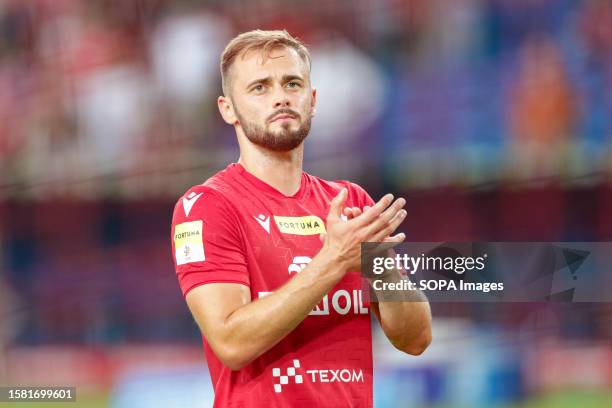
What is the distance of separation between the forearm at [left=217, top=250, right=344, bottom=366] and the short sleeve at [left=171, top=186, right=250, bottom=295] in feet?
0.45

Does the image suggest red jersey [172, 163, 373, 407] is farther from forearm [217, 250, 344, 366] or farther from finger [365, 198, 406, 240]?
finger [365, 198, 406, 240]

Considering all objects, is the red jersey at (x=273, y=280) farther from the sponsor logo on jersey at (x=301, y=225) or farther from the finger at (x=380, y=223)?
the finger at (x=380, y=223)

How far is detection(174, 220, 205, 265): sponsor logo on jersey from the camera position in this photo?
7.66 feet

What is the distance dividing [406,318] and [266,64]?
2.79 ft

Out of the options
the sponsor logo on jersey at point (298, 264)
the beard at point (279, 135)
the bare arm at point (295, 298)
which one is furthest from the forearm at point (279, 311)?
the beard at point (279, 135)

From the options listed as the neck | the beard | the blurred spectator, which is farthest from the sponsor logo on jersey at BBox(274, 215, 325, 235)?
the blurred spectator

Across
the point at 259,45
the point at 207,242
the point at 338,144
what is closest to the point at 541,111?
the point at 338,144

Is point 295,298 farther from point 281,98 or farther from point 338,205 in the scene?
point 281,98

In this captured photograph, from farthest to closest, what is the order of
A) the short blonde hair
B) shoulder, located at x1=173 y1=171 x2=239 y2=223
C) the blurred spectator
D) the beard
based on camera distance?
1. the blurred spectator
2. the short blonde hair
3. the beard
4. shoulder, located at x1=173 y1=171 x2=239 y2=223

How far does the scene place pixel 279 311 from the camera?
7.06ft

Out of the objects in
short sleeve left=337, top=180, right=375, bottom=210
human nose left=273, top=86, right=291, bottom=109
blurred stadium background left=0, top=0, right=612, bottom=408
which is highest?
blurred stadium background left=0, top=0, right=612, bottom=408

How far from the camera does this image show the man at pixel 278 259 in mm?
2170

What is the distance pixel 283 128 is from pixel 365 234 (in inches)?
20.1

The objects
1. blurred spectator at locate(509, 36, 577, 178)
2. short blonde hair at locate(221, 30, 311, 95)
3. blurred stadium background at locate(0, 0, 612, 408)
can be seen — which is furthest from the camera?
blurred spectator at locate(509, 36, 577, 178)
